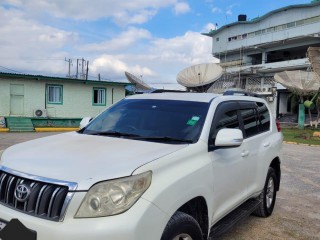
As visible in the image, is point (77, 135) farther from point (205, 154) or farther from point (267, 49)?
point (267, 49)

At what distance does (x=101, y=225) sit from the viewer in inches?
95.3

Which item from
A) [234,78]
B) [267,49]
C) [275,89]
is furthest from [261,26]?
[275,89]

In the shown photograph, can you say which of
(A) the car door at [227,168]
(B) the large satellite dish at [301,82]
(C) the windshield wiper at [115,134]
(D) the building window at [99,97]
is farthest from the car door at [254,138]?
(B) the large satellite dish at [301,82]

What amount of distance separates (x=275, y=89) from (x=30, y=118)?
29099mm

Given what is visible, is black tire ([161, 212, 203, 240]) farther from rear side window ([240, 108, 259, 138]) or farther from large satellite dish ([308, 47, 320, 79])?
large satellite dish ([308, 47, 320, 79])

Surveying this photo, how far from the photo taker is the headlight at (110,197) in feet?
8.19

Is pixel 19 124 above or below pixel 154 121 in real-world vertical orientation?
below

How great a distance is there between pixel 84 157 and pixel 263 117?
354 centimetres

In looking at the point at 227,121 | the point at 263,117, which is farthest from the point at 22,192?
the point at 263,117

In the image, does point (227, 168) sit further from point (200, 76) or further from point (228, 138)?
point (200, 76)

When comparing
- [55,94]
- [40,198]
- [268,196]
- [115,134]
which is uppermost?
[55,94]

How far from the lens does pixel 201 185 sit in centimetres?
330

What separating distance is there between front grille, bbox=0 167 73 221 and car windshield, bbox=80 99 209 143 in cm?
126

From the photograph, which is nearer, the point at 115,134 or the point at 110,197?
the point at 110,197
